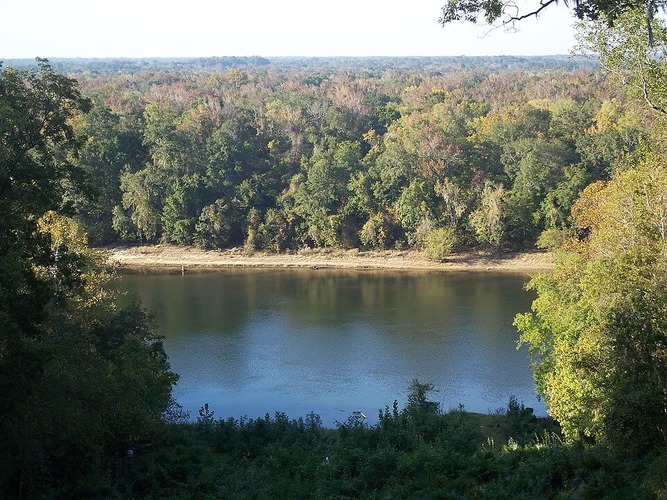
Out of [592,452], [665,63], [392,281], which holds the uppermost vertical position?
[665,63]

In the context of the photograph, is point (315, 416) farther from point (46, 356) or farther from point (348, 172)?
point (348, 172)

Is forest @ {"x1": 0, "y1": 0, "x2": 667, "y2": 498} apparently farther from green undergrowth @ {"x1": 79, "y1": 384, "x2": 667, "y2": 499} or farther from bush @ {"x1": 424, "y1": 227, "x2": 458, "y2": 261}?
bush @ {"x1": 424, "y1": 227, "x2": 458, "y2": 261}

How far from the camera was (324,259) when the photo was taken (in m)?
41.8

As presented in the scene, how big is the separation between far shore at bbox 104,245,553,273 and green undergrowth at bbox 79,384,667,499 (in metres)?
24.9

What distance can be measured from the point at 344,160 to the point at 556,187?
11.2 metres

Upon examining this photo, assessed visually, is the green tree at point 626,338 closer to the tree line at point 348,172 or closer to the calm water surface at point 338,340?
the calm water surface at point 338,340

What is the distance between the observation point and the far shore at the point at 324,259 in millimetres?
39031

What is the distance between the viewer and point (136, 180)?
143 ft

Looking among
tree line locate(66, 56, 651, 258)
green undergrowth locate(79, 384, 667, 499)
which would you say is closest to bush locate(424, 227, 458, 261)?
tree line locate(66, 56, 651, 258)

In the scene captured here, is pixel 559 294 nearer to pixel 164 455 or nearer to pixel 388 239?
A: pixel 164 455

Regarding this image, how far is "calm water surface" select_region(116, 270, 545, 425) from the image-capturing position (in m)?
20.6

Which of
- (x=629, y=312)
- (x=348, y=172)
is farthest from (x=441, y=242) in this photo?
(x=629, y=312)

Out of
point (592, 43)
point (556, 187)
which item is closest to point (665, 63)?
point (592, 43)

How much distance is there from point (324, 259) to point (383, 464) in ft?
104
